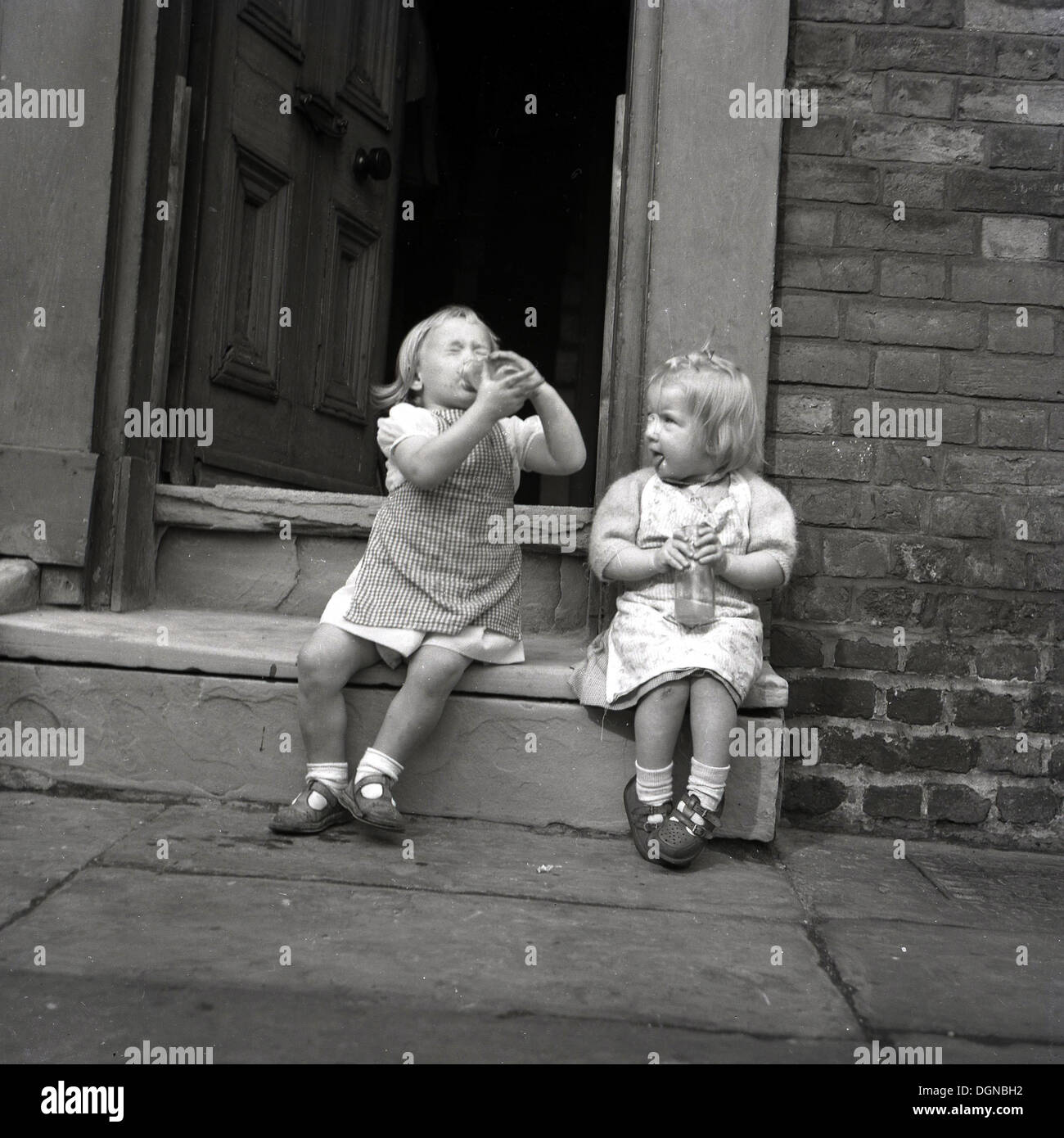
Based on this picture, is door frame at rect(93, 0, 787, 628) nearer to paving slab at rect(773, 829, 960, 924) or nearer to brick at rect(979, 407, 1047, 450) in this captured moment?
brick at rect(979, 407, 1047, 450)

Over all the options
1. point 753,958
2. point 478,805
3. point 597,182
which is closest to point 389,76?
point 597,182

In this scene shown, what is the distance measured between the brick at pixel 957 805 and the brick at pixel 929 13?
1923 millimetres

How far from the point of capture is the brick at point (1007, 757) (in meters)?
2.93

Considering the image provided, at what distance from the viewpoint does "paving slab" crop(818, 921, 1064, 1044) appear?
1696 millimetres

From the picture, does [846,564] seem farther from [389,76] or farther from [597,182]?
[597,182]

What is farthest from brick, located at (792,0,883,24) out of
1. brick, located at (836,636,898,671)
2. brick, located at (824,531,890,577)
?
brick, located at (836,636,898,671)

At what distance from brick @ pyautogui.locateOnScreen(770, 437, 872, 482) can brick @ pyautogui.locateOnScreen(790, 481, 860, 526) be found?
0.03 metres

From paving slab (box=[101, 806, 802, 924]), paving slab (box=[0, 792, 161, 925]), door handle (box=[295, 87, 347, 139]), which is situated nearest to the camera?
paving slab (box=[0, 792, 161, 925])

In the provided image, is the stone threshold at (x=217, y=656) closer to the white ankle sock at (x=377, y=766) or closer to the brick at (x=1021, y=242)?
the white ankle sock at (x=377, y=766)

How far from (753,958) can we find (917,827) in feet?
3.88

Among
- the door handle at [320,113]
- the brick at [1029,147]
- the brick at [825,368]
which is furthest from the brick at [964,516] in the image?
the door handle at [320,113]

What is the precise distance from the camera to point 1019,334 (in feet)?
9.64

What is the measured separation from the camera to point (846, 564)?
2.95 meters

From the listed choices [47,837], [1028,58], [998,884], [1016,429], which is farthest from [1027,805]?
[47,837]
